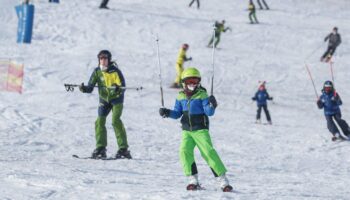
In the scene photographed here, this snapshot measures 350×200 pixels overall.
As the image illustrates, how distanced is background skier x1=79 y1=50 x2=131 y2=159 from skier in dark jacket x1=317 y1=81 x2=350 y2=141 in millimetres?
5802

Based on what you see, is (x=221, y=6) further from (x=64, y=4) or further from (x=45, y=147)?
(x=45, y=147)

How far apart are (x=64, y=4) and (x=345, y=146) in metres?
20.5

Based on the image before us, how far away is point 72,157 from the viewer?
1025 cm

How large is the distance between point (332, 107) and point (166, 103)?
206 inches

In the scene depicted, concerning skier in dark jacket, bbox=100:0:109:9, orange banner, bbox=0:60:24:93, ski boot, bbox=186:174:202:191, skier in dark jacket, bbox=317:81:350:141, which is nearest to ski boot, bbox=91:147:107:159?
A: ski boot, bbox=186:174:202:191

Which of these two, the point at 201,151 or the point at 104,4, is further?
the point at 104,4

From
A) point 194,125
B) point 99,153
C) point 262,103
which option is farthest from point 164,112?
point 262,103

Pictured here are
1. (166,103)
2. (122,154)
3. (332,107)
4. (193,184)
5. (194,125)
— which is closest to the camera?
(193,184)

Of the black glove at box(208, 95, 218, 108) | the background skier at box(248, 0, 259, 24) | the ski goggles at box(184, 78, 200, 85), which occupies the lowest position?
the black glove at box(208, 95, 218, 108)

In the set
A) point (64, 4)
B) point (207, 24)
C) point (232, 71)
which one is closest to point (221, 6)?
point (207, 24)

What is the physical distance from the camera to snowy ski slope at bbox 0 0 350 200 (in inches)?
303

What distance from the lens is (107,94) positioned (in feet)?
32.5

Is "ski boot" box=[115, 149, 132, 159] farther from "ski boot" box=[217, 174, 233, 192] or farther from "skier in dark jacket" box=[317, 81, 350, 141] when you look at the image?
"skier in dark jacket" box=[317, 81, 350, 141]

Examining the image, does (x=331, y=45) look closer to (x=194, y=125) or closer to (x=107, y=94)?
(x=107, y=94)
